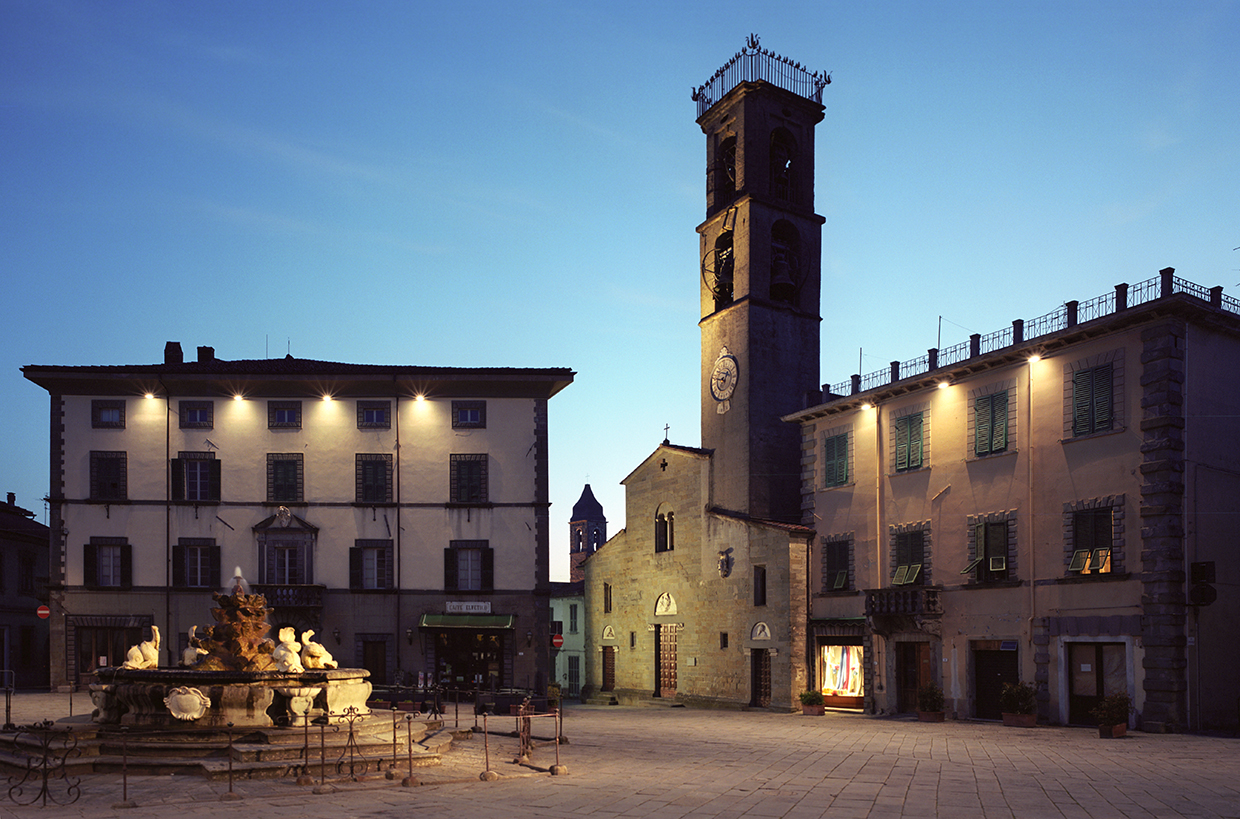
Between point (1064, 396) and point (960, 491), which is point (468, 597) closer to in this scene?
Answer: point (960, 491)

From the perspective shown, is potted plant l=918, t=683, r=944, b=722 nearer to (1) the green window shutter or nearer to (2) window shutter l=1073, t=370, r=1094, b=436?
(1) the green window shutter

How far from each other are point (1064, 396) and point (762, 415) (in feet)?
47.6

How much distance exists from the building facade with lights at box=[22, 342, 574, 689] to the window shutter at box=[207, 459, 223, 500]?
2.2 inches

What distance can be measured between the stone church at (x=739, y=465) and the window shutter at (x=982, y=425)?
839cm

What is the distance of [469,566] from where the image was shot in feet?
138

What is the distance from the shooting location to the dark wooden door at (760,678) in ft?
128

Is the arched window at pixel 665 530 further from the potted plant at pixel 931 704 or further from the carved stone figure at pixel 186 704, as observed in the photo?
the carved stone figure at pixel 186 704

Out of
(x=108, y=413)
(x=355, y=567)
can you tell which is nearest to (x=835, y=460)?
(x=355, y=567)

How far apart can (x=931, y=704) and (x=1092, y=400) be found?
9.86 meters

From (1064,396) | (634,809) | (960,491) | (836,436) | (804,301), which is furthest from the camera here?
(804,301)

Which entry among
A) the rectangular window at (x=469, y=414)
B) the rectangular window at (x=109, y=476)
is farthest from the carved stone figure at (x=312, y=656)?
the rectangular window at (x=109, y=476)

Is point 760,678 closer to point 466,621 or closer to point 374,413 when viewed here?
point 466,621

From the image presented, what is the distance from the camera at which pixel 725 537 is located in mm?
41938

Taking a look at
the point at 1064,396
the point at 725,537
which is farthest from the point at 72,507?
the point at 1064,396
